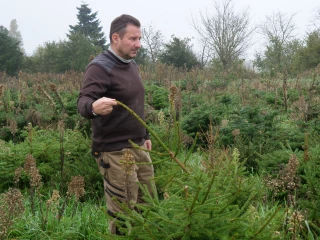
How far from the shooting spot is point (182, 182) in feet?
7.27

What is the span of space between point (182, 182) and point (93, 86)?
3.58 feet

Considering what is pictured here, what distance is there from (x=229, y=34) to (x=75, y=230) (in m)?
35.9

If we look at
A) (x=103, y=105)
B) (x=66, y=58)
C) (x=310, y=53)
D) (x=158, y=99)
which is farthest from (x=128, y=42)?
(x=66, y=58)

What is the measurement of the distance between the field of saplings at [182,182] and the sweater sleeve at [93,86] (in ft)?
1.74

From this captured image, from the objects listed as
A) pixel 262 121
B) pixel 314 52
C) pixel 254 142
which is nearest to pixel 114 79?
pixel 254 142

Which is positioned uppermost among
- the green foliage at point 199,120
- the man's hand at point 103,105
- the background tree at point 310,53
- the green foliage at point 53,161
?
the background tree at point 310,53

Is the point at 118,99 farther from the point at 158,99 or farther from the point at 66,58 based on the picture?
the point at 66,58

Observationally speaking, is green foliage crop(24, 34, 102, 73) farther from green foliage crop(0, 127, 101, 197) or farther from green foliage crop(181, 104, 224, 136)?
green foliage crop(0, 127, 101, 197)

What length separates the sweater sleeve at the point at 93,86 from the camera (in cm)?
277

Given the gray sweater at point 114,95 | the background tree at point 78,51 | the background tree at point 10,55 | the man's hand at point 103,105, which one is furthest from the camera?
the background tree at point 10,55

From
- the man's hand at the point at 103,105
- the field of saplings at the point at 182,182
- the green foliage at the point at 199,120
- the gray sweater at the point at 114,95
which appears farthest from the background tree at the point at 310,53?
the man's hand at the point at 103,105

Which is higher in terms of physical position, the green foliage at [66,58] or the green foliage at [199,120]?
Result: the green foliage at [66,58]

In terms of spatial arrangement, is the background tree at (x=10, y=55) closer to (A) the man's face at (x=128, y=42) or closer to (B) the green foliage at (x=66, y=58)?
(B) the green foliage at (x=66, y=58)

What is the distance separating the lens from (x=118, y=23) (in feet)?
10.3
